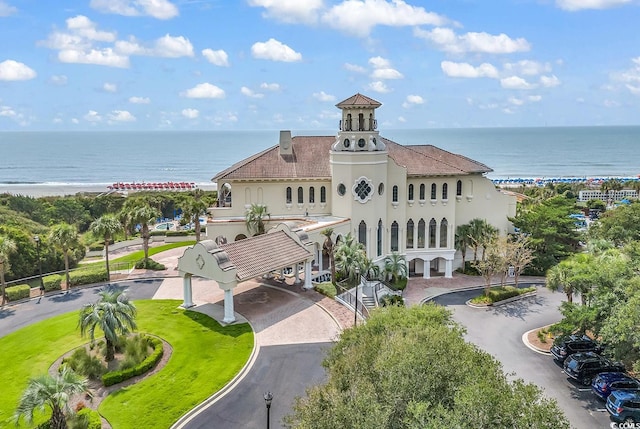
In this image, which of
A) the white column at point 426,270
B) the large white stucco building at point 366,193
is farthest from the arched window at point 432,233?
the white column at point 426,270

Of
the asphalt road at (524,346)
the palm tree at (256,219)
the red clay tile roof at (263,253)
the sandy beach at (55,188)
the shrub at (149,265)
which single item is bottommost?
the asphalt road at (524,346)

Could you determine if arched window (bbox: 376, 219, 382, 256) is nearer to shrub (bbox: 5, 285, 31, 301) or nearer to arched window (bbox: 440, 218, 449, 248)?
arched window (bbox: 440, 218, 449, 248)

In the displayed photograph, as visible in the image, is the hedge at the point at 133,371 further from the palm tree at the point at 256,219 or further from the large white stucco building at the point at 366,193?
the palm tree at the point at 256,219

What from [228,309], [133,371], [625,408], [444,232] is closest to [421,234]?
[444,232]

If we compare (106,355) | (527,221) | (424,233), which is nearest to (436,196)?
(424,233)

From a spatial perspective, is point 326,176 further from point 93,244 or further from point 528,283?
point 93,244

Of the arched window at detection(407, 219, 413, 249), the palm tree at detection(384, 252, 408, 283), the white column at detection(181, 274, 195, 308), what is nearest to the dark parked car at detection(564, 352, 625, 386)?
the palm tree at detection(384, 252, 408, 283)
